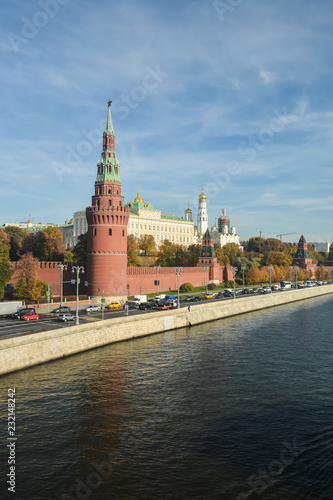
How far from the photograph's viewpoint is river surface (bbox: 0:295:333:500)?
1777 centimetres

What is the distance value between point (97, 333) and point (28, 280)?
25.2m

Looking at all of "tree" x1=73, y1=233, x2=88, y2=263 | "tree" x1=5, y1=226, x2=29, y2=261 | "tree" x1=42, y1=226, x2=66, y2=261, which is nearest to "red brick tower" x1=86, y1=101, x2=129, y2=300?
"tree" x1=73, y1=233, x2=88, y2=263

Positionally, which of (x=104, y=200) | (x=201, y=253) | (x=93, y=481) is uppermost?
(x=104, y=200)

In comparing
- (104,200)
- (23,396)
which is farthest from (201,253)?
(23,396)

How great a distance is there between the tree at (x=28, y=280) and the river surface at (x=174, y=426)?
965 inches

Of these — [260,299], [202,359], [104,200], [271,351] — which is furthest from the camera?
[260,299]

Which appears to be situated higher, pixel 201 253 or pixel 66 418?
pixel 201 253

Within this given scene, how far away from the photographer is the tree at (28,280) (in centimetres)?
6159

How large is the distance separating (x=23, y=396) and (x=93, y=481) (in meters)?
11.1

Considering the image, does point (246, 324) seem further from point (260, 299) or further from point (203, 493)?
point (203, 493)

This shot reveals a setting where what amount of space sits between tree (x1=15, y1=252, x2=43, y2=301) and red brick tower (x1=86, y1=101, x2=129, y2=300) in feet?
29.8

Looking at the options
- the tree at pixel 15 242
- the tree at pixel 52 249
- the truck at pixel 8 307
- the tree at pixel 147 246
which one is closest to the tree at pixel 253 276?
the tree at pixel 147 246

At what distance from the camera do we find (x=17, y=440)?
21359 mm

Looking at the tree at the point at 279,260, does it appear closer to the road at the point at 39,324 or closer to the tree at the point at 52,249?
the tree at the point at 52,249
